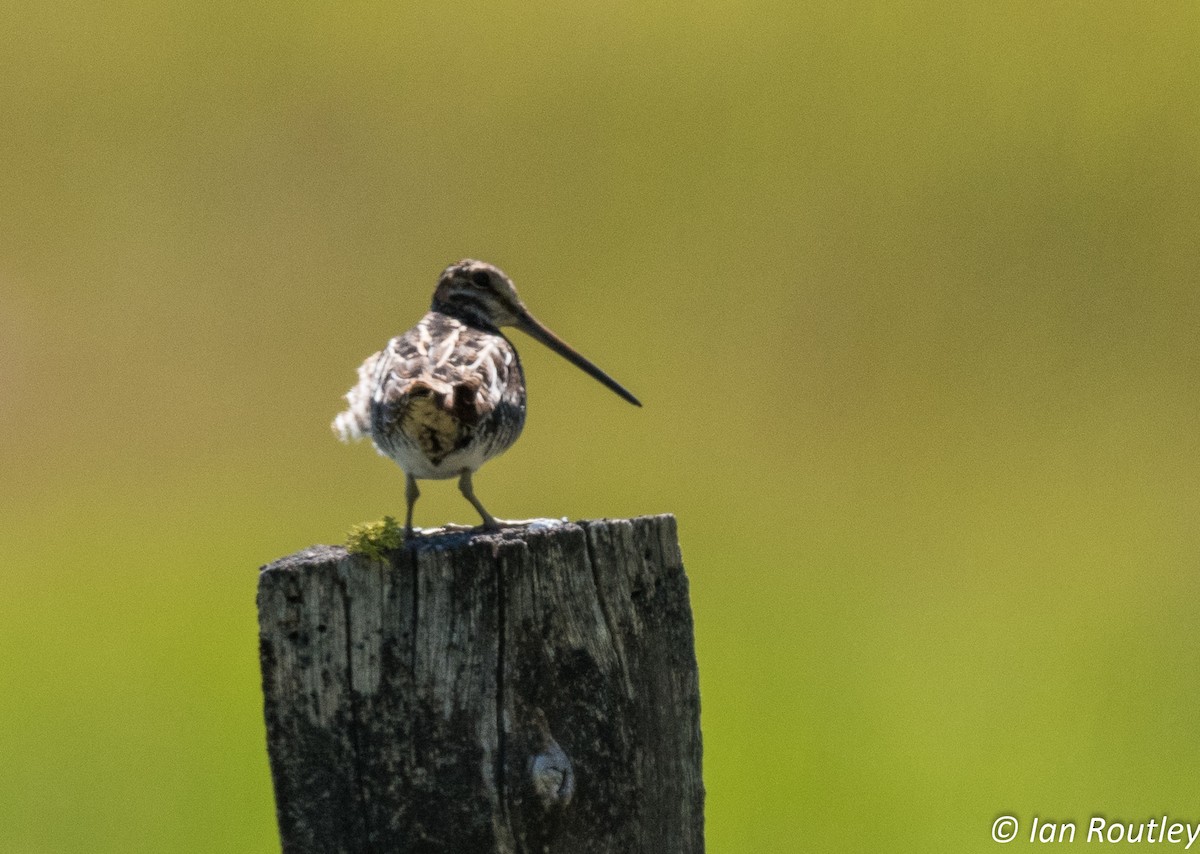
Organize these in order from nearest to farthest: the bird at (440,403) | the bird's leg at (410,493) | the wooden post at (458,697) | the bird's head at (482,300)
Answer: the wooden post at (458,697) → the bird at (440,403) → the bird's leg at (410,493) → the bird's head at (482,300)

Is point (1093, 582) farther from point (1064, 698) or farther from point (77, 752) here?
point (77, 752)

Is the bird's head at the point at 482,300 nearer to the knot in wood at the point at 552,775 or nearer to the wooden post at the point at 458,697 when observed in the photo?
the wooden post at the point at 458,697

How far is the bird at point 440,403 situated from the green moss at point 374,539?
846mm

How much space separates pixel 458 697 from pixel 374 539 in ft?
1.72

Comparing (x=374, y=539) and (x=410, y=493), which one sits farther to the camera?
(x=410, y=493)

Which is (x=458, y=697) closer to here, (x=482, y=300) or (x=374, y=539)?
(x=374, y=539)

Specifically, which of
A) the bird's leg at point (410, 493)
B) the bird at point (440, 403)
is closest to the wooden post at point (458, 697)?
the bird at point (440, 403)

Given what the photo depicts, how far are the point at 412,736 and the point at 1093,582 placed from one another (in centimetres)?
1553

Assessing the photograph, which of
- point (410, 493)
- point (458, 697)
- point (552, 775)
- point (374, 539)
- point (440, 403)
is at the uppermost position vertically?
point (440, 403)

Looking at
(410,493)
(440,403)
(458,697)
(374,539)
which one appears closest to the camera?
(458,697)

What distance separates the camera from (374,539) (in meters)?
5.37

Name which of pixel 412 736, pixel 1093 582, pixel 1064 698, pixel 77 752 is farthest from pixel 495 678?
pixel 1093 582

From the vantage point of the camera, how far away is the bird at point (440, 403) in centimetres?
702

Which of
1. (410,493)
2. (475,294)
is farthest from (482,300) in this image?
(410,493)
